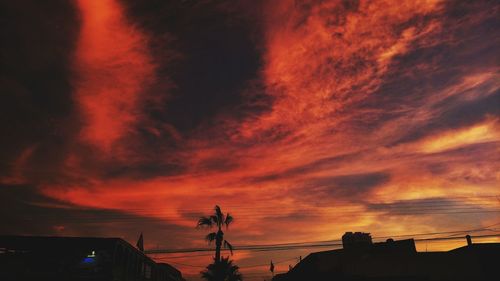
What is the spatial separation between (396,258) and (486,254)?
6446 mm

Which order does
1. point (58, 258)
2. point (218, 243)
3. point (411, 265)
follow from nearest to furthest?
point (58, 258) → point (411, 265) → point (218, 243)

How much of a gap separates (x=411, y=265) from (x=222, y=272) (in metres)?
16.1

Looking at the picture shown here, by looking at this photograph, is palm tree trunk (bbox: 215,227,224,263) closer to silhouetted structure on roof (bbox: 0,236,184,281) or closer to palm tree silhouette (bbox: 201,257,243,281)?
palm tree silhouette (bbox: 201,257,243,281)

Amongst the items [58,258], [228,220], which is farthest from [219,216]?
[58,258]

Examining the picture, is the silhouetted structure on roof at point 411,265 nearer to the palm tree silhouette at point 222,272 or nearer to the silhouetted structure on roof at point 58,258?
the palm tree silhouette at point 222,272

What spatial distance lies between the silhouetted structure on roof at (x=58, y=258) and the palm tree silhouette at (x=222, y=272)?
13.8 metres

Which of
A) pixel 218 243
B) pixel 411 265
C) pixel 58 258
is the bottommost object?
pixel 411 265

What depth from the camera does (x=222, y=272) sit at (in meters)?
32.8

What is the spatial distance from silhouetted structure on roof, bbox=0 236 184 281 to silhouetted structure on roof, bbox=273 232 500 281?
21.8m

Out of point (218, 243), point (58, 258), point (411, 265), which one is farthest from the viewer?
point (218, 243)

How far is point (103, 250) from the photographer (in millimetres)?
19578

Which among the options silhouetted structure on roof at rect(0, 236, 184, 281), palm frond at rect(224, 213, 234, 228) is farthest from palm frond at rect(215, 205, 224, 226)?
silhouetted structure on roof at rect(0, 236, 184, 281)

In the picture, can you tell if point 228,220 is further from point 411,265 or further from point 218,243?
point 411,265

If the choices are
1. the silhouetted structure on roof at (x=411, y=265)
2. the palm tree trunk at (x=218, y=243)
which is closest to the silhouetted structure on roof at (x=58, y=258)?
the palm tree trunk at (x=218, y=243)
